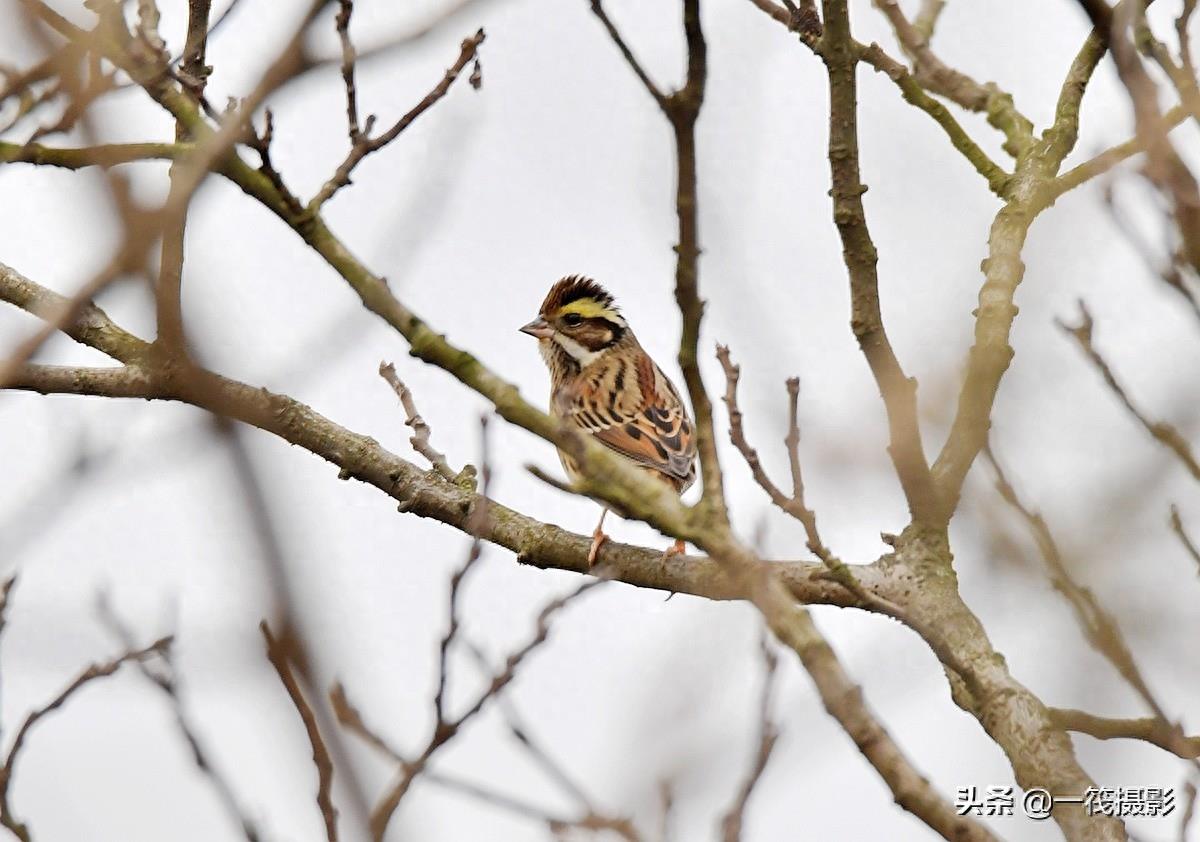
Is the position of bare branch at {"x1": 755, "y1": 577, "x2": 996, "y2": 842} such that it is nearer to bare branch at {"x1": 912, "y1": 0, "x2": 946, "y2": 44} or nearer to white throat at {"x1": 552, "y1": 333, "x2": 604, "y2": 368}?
bare branch at {"x1": 912, "y1": 0, "x2": 946, "y2": 44}

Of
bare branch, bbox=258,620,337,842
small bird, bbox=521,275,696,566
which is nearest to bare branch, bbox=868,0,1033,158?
small bird, bbox=521,275,696,566

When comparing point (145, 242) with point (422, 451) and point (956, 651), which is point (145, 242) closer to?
point (956, 651)

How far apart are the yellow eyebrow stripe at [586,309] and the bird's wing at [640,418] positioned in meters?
0.62

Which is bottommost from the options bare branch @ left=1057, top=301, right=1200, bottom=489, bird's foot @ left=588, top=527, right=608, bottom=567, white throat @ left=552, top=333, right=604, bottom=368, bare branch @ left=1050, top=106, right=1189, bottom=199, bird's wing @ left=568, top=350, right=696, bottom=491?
bare branch @ left=1057, top=301, right=1200, bottom=489

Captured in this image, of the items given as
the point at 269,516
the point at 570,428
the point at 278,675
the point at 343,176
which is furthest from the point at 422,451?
the point at 269,516

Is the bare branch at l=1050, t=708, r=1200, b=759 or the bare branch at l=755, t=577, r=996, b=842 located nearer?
the bare branch at l=755, t=577, r=996, b=842

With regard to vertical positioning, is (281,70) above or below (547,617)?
below

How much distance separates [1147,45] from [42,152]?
3.93 m

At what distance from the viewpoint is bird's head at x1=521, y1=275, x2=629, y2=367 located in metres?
11.8

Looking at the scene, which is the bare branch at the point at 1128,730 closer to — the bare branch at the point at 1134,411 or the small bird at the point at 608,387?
the bare branch at the point at 1134,411

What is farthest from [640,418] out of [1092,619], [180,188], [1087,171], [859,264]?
[180,188]

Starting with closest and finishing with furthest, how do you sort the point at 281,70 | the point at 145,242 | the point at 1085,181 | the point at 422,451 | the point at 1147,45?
the point at 145,242 → the point at 281,70 → the point at 1147,45 → the point at 1085,181 → the point at 422,451

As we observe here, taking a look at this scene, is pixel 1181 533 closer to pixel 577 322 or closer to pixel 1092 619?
pixel 1092 619

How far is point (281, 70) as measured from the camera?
8.82 ft
